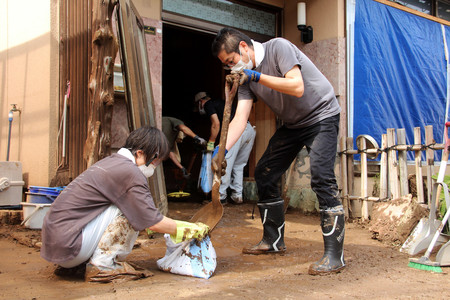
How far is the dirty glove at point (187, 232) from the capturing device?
2271 mm

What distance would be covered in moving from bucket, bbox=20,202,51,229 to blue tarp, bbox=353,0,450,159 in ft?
12.7

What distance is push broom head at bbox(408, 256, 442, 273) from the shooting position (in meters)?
2.67

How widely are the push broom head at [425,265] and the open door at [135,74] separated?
2238mm

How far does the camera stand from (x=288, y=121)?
2982 mm

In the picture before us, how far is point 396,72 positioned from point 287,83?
152 inches

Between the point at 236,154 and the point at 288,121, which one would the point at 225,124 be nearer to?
the point at 288,121

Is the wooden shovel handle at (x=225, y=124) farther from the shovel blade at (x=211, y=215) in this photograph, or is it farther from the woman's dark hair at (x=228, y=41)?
the woman's dark hair at (x=228, y=41)

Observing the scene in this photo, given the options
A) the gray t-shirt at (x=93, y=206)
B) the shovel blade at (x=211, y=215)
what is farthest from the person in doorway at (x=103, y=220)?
the shovel blade at (x=211, y=215)

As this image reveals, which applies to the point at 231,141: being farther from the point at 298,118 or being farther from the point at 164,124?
the point at 164,124

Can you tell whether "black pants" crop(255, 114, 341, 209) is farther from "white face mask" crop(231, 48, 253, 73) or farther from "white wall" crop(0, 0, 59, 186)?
"white wall" crop(0, 0, 59, 186)

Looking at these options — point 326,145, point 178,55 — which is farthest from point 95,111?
point 178,55

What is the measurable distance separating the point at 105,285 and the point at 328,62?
4.35 metres

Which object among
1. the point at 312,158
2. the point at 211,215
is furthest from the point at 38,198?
the point at 312,158

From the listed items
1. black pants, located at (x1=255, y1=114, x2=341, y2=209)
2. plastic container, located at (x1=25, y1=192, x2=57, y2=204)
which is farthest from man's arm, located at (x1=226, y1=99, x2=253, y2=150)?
plastic container, located at (x1=25, y1=192, x2=57, y2=204)
